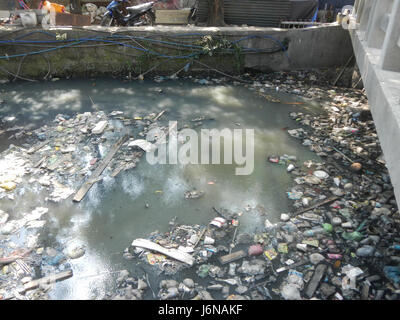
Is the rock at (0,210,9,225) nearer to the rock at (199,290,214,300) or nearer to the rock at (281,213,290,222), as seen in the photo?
the rock at (199,290,214,300)

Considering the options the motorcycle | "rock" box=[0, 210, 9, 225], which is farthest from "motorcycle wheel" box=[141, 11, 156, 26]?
"rock" box=[0, 210, 9, 225]

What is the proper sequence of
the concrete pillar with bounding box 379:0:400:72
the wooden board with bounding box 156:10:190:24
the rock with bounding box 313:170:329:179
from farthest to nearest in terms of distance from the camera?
the wooden board with bounding box 156:10:190:24, the rock with bounding box 313:170:329:179, the concrete pillar with bounding box 379:0:400:72

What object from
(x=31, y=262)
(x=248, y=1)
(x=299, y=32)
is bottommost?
(x=31, y=262)

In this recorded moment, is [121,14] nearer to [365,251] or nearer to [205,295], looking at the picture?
[205,295]

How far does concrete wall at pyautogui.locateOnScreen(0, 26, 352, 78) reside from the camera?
616 centimetres

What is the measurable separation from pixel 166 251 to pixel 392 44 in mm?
2613

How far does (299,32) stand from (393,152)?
511 cm


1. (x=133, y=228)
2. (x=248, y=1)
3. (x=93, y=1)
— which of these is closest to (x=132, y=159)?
(x=133, y=228)

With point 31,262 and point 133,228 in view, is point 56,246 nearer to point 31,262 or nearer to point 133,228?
point 31,262

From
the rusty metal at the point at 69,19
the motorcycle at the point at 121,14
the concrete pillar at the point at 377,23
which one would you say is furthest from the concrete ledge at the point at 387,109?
the rusty metal at the point at 69,19

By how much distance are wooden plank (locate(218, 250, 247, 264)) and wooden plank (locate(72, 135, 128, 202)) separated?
1678 mm

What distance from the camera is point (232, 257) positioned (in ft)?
8.48
